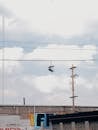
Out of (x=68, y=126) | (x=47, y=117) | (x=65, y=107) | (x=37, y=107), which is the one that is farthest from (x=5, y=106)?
(x=68, y=126)

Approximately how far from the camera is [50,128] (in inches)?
1941

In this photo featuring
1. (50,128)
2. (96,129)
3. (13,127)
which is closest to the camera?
(96,129)

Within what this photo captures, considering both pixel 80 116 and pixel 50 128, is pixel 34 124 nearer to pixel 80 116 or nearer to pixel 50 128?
pixel 50 128

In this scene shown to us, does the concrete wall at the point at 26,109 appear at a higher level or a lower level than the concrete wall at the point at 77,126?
higher

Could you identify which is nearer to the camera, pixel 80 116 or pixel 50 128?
pixel 80 116

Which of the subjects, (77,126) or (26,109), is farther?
(26,109)

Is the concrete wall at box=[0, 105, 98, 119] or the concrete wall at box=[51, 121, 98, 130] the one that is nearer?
the concrete wall at box=[51, 121, 98, 130]

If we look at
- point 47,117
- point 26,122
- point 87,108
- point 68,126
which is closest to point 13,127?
point 26,122

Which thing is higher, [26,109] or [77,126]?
[26,109]

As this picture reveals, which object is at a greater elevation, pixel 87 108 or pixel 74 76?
pixel 74 76

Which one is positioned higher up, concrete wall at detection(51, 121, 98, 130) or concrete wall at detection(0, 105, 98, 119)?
concrete wall at detection(0, 105, 98, 119)

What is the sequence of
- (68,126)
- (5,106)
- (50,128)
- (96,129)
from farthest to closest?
(5,106) → (50,128) → (68,126) → (96,129)

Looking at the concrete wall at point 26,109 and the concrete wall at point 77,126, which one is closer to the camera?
the concrete wall at point 77,126

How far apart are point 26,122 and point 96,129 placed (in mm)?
20060
